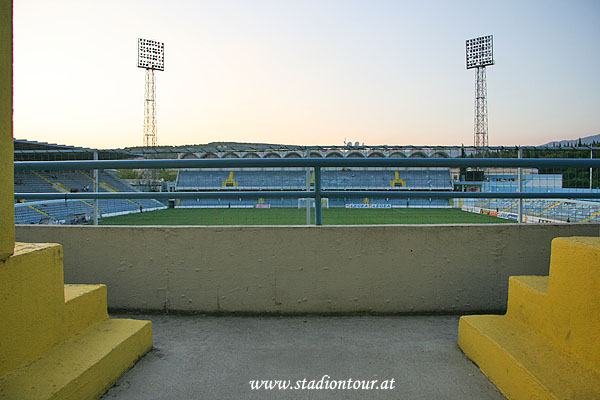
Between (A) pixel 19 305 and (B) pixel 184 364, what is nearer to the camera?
(A) pixel 19 305

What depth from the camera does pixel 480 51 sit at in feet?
153

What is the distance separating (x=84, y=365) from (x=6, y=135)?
1.22 metres

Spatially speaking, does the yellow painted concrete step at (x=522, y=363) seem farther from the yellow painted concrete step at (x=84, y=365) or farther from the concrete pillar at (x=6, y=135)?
the concrete pillar at (x=6, y=135)

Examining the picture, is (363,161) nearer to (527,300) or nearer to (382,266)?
(382,266)

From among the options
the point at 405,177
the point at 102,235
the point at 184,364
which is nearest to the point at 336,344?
the point at 184,364

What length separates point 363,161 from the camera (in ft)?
A: 10.1

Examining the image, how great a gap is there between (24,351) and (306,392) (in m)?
A: 1.48

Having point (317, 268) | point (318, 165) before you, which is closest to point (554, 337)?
point (317, 268)

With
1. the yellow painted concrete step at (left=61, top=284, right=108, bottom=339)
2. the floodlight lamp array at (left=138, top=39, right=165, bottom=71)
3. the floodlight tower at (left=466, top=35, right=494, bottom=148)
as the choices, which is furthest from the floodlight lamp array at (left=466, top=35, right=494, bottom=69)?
the yellow painted concrete step at (left=61, top=284, right=108, bottom=339)

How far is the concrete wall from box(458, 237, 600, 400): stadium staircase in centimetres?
80

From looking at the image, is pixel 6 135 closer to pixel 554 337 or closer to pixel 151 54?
pixel 554 337

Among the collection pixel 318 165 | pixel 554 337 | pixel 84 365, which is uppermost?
pixel 318 165

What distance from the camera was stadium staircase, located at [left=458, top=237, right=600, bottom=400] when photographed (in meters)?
1.61

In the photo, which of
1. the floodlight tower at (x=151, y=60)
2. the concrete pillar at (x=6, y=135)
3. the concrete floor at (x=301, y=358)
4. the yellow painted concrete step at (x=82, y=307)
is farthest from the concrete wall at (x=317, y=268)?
the floodlight tower at (x=151, y=60)
